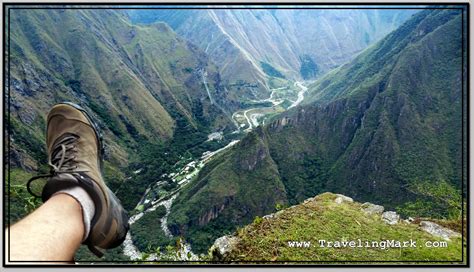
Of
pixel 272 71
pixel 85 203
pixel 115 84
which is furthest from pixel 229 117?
pixel 85 203

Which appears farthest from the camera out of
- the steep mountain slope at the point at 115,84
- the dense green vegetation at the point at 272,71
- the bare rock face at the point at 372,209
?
the dense green vegetation at the point at 272,71

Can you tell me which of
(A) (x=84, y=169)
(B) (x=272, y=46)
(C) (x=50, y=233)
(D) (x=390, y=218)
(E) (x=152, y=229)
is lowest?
(E) (x=152, y=229)

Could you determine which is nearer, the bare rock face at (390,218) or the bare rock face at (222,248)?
the bare rock face at (222,248)

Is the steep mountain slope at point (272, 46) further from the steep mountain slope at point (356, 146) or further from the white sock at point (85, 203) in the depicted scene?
the white sock at point (85, 203)

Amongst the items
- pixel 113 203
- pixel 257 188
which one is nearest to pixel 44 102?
pixel 257 188

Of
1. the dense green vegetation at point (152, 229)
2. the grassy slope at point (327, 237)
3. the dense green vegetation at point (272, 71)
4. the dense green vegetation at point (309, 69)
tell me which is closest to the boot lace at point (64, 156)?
the grassy slope at point (327, 237)

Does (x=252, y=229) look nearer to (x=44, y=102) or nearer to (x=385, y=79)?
(x=44, y=102)

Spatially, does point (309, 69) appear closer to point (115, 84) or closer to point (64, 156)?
→ point (115, 84)

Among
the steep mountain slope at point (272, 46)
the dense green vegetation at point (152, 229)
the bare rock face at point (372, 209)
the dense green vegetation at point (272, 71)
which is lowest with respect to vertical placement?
the dense green vegetation at point (152, 229)
